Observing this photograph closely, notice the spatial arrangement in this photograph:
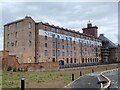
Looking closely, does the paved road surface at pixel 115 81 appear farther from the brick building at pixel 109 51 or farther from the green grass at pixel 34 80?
the brick building at pixel 109 51

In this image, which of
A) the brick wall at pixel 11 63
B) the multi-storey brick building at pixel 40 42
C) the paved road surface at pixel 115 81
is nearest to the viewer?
the paved road surface at pixel 115 81

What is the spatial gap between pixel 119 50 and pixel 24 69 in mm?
71854

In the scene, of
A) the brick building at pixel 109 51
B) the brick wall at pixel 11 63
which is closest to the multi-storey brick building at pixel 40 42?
the brick wall at pixel 11 63

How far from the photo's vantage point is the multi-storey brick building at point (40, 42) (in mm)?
56000

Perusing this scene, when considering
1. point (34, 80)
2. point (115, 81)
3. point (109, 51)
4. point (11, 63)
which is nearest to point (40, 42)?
point (11, 63)

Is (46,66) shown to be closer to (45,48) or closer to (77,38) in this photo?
(45,48)

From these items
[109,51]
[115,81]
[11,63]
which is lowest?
[115,81]

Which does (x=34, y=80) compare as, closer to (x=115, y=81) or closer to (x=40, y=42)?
(x=115, y=81)

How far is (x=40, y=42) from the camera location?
58.2 meters

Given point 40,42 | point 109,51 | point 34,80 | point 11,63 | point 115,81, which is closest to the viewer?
point 115,81

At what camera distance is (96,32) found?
3912 inches

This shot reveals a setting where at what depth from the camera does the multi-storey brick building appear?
56.0 m

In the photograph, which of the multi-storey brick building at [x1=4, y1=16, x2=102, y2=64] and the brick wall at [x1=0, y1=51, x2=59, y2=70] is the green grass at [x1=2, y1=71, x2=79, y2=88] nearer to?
the brick wall at [x1=0, y1=51, x2=59, y2=70]

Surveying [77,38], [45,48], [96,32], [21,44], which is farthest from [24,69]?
[96,32]
